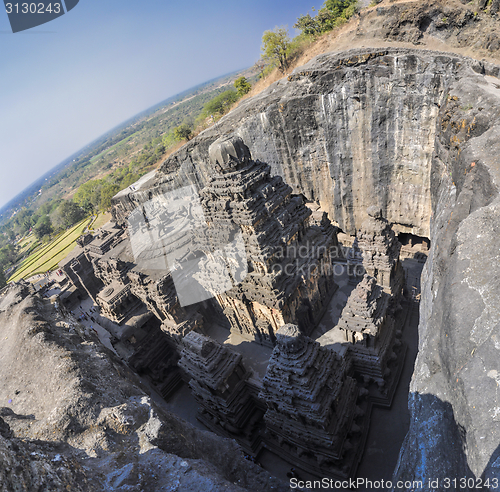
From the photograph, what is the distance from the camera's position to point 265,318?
1488 centimetres

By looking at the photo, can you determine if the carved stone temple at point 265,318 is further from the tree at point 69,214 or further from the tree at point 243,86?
the tree at point 69,214

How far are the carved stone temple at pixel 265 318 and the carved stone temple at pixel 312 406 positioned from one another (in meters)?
0.04

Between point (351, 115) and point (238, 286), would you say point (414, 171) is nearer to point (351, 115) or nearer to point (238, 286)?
point (351, 115)

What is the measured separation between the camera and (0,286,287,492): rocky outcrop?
12.8ft

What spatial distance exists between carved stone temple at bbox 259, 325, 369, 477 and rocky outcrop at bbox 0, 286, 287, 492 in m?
2.69

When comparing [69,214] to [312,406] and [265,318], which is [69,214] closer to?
[265,318]

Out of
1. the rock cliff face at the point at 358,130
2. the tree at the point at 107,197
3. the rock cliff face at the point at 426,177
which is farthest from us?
the tree at the point at 107,197

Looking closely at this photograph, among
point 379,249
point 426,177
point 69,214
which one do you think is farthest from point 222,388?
point 69,214

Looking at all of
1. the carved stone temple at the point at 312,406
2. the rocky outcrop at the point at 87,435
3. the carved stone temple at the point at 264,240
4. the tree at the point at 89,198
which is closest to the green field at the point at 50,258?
the tree at the point at 89,198

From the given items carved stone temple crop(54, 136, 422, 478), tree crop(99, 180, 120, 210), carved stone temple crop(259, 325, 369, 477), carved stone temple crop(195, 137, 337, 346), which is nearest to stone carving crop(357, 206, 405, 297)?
carved stone temple crop(54, 136, 422, 478)

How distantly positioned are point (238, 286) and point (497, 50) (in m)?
20.8

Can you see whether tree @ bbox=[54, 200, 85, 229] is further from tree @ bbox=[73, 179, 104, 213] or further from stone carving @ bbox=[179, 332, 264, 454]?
stone carving @ bbox=[179, 332, 264, 454]

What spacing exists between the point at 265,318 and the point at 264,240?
14.3ft

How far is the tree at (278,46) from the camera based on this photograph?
1395 inches
